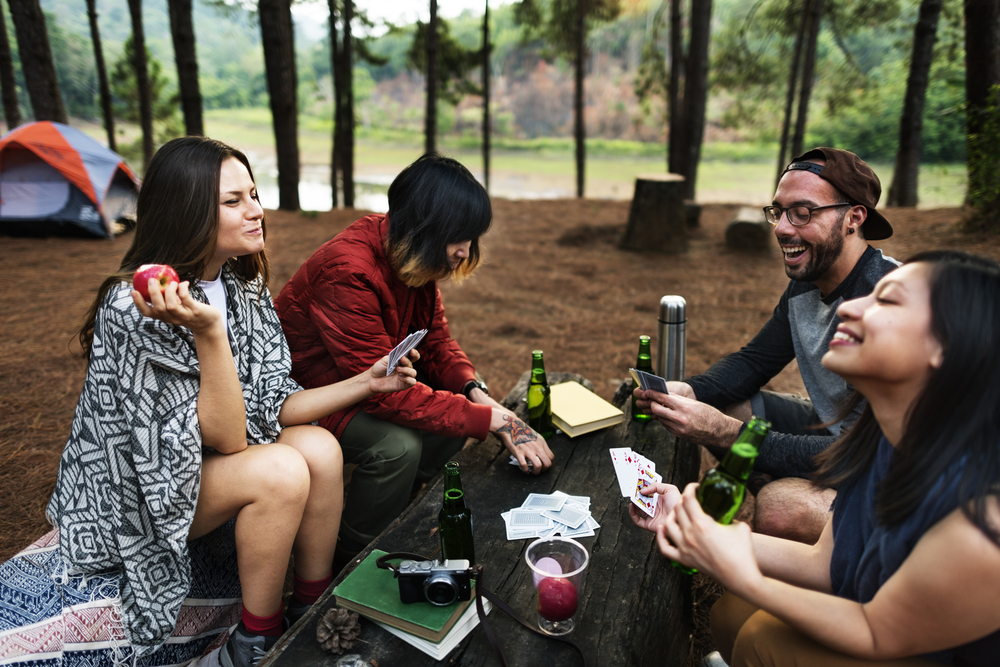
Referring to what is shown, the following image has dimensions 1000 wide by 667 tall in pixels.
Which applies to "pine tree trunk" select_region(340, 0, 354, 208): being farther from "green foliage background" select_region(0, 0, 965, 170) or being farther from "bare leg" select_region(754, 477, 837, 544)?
"bare leg" select_region(754, 477, 837, 544)

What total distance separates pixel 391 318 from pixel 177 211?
3.01 ft

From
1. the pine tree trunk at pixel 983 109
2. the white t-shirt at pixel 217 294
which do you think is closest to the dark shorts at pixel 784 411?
the white t-shirt at pixel 217 294

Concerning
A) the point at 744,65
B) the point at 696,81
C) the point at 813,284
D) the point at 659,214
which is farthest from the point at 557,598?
the point at 744,65

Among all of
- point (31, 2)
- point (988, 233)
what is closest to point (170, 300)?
point (988, 233)

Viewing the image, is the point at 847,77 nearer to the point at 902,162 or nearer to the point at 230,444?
the point at 902,162

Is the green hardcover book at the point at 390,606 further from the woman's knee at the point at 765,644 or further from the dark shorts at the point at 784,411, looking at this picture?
the dark shorts at the point at 784,411

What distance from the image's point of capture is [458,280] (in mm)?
2713

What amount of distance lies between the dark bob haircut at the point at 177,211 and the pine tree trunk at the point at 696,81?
9.41 m

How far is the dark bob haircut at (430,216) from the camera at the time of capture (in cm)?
246

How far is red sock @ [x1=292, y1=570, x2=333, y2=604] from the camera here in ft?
7.23

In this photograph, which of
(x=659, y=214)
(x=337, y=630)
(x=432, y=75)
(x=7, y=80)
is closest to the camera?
(x=337, y=630)

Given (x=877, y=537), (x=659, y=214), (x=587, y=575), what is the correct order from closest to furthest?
(x=877, y=537) < (x=587, y=575) < (x=659, y=214)

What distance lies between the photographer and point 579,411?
2.70m

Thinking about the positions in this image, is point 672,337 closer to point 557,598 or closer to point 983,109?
point 557,598
